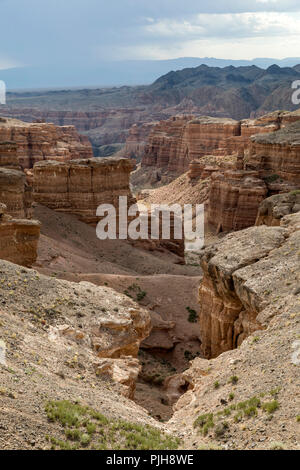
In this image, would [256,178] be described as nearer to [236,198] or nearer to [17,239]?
[236,198]

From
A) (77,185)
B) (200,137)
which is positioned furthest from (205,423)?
(200,137)

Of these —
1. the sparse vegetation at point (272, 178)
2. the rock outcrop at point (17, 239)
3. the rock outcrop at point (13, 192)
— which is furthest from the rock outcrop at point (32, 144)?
the rock outcrop at point (17, 239)

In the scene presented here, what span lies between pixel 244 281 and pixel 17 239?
1218 cm

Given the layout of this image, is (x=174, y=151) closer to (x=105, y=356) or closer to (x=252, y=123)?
(x=252, y=123)

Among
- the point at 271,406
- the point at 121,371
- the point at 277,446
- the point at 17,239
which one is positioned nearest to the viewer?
the point at 277,446

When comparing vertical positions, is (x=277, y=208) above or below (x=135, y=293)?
above

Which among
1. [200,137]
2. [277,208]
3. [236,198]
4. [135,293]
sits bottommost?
[135,293]

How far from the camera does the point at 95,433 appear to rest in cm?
917

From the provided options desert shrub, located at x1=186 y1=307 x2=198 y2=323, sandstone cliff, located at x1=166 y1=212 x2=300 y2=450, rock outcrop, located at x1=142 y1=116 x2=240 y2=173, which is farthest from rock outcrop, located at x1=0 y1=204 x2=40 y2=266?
rock outcrop, located at x1=142 y1=116 x2=240 y2=173

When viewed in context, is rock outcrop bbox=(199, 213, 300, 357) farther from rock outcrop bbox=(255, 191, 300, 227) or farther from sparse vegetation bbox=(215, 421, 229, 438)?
rock outcrop bbox=(255, 191, 300, 227)

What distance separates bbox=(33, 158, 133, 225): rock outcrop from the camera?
121ft

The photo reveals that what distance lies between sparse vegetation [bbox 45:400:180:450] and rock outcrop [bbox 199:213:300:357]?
18.0 ft

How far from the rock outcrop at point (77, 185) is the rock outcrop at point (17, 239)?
14.3 meters
